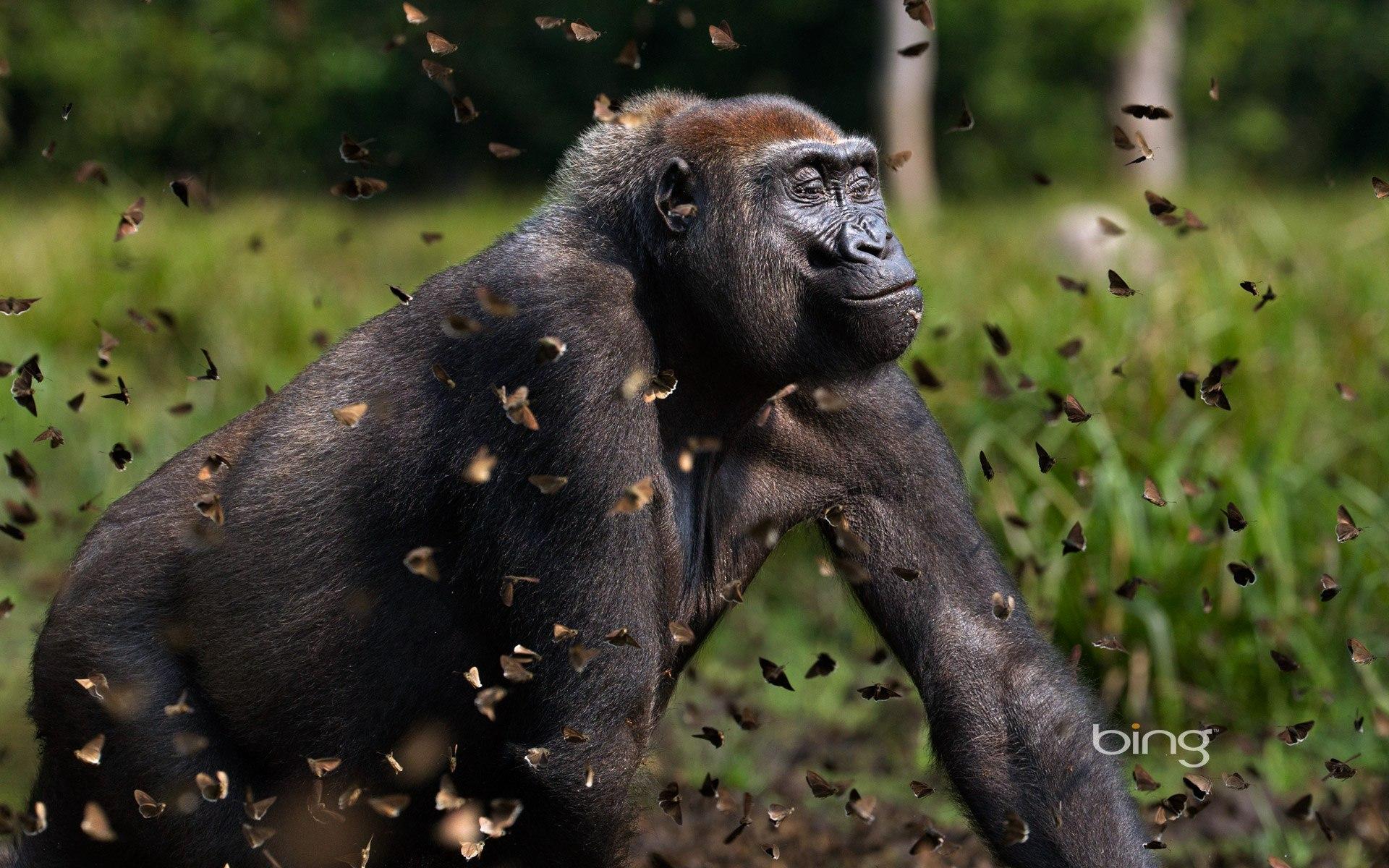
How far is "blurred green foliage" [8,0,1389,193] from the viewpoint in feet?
110

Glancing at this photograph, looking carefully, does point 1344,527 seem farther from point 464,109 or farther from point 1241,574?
point 464,109

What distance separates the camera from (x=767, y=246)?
4121 mm

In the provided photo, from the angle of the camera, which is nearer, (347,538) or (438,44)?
(347,538)

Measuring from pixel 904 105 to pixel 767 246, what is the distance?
21.8 m

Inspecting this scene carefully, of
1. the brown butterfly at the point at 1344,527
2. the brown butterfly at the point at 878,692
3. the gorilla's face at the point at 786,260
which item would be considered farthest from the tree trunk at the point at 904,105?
the brown butterfly at the point at 878,692

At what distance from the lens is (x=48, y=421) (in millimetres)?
9953

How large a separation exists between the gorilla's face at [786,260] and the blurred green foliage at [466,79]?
1106 inches

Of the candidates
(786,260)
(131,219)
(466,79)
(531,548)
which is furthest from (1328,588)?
(466,79)

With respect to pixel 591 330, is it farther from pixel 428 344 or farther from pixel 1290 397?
pixel 1290 397

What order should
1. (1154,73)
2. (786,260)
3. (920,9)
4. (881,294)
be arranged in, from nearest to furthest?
(881,294) < (786,260) < (920,9) < (1154,73)

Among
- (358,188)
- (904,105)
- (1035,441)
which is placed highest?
(358,188)

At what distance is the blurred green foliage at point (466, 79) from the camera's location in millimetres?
33438

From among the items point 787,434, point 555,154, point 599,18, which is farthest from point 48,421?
point 599,18

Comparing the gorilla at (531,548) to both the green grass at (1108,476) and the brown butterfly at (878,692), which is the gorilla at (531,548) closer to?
the brown butterfly at (878,692)
